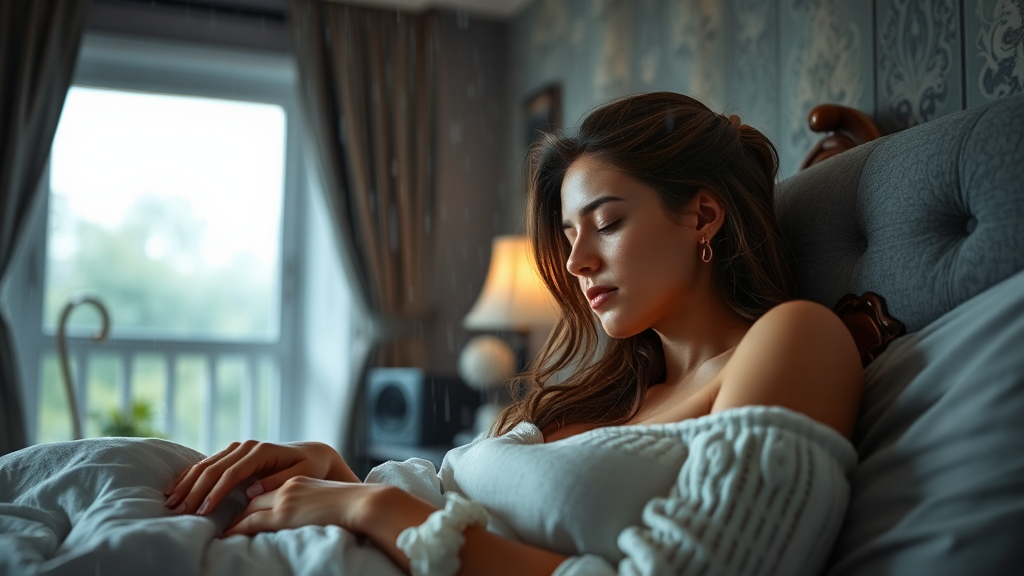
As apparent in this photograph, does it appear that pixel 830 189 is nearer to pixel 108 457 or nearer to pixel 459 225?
pixel 108 457

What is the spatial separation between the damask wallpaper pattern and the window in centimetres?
152

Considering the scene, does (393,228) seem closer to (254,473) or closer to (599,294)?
(599,294)

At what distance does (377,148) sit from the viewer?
4082 millimetres

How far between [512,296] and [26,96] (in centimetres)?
215

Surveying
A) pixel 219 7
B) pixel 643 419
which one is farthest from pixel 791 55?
pixel 219 7

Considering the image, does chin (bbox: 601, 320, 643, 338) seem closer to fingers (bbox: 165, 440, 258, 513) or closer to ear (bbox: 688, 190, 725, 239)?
ear (bbox: 688, 190, 725, 239)

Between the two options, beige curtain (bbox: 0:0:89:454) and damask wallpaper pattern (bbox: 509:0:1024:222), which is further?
beige curtain (bbox: 0:0:89:454)

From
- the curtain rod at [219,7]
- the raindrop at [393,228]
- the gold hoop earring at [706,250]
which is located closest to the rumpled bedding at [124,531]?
the gold hoop earring at [706,250]

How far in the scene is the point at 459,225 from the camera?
4328 mm

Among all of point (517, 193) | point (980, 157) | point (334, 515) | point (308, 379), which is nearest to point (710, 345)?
point (980, 157)

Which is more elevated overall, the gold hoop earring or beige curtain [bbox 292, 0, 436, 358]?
beige curtain [bbox 292, 0, 436, 358]

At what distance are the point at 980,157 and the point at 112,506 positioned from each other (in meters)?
1.07

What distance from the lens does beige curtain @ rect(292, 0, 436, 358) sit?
402 cm

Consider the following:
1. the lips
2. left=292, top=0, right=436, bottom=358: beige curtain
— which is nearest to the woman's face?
the lips
